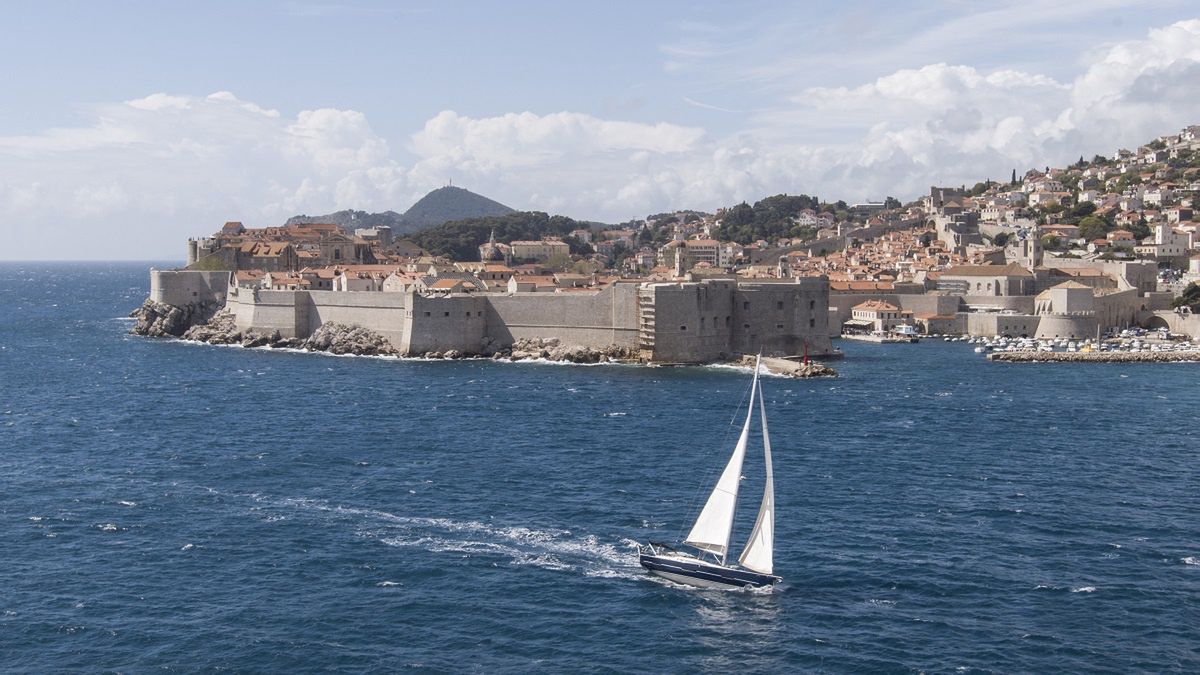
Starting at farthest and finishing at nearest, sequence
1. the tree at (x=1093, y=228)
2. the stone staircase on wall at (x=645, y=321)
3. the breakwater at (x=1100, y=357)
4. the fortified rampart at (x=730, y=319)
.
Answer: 1. the tree at (x=1093, y=228)
2. the breakwater at (x=1100, y=357)
3. the stone staircase on wall at (x=645, y=321)
4. the fortified rampart at (x=730, y=319)

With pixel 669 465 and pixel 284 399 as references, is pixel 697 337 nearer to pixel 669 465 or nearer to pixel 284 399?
pixel 284 399

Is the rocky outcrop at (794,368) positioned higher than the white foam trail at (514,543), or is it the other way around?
the rocky outcrop at (794,368)

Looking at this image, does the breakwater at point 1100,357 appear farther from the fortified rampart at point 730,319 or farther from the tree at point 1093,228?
the tree at point 1093,228

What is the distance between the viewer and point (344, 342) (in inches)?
2361

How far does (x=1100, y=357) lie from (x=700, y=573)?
147 ft

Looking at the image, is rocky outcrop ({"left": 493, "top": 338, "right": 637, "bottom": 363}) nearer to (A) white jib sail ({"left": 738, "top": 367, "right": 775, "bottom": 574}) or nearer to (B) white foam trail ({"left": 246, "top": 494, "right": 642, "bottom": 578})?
(B) white foam trail ({"left": 246, "top": 494, "right": 642, "bottom": 578})

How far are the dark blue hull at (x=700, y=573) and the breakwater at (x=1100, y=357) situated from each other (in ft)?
135

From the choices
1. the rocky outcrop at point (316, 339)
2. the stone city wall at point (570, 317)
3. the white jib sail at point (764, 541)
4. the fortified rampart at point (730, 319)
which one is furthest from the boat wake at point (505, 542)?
the rocky outcrop at point (316, 339)

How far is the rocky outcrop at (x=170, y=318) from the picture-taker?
70.1m

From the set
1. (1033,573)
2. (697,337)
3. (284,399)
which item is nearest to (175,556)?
(1033,573)

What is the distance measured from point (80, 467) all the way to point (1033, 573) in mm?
22895

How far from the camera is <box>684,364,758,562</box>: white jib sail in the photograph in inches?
842

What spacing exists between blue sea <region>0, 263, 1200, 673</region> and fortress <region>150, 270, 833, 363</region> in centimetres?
882

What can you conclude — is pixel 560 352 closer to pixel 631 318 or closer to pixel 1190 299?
pixel 631 318
